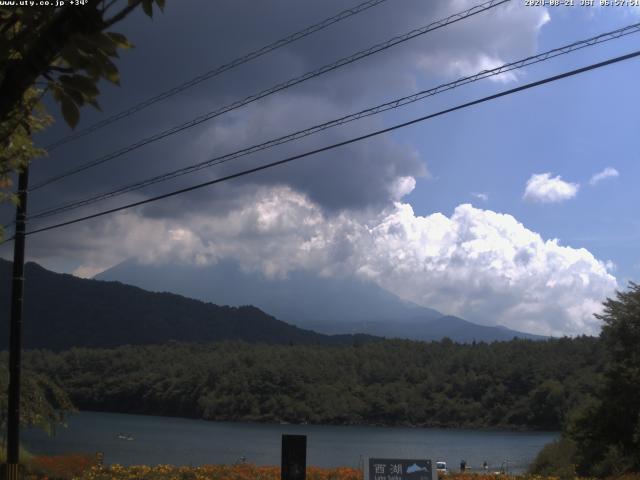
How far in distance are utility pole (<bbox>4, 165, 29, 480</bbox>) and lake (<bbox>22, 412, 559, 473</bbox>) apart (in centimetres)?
1630

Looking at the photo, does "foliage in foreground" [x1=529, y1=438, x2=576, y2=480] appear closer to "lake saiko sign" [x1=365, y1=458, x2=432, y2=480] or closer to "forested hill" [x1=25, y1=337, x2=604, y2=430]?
"lake saiko sign" [x1=365, y1=458, x2=432, y2=480]

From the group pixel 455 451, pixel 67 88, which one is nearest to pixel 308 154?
pixel 67 88

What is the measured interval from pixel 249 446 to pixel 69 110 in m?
64.7

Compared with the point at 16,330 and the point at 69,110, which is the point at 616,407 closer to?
the point at 16,330

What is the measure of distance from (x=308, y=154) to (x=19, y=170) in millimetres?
9087

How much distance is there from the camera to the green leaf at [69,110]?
354cm

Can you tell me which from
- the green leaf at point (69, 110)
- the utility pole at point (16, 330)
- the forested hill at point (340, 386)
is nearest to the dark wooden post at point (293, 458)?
the utility pole at point (16, 330)

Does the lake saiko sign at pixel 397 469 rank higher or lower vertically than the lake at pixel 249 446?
higher

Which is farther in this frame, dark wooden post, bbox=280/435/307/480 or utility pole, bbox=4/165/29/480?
utility pole, bbox=4/165/29/480

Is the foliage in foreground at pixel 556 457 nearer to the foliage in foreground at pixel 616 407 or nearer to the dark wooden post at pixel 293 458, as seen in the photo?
the foliage in foreground at pixel 616 407

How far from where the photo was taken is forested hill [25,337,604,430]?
372ft

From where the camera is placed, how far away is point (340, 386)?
126750 mm

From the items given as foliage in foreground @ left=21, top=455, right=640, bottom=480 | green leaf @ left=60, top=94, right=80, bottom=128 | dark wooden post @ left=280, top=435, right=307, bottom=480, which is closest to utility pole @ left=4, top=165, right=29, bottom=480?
foliage in foreground @ left=21, top=455, right=640, bottom=480

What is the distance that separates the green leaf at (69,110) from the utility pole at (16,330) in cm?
1256
